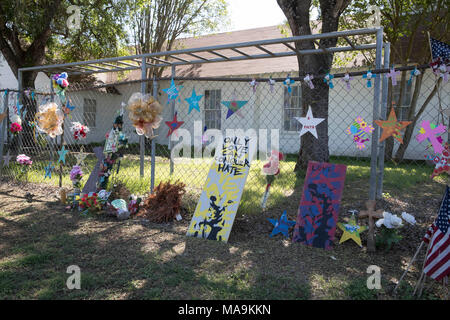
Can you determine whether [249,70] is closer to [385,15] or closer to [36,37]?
[385,15]

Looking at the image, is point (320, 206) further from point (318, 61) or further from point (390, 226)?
point (318, 61)

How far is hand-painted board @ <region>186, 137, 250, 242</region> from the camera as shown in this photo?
3.84m

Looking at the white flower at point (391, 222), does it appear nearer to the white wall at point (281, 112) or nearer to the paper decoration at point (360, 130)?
the paper decoration at point (360, 130)

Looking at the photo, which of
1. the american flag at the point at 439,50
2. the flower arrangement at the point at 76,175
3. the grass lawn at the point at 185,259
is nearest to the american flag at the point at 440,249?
the grass lawn at the point at 185,259

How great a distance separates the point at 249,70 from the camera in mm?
12484

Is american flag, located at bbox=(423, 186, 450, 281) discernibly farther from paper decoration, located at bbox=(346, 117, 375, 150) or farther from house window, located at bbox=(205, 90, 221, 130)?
house window, located at bbox=(205, 90, 221, 130)

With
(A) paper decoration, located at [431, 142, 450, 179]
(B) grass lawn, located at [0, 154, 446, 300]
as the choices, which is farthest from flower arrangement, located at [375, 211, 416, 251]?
(A) paper decoration, located at [431, 142, 450, 179]

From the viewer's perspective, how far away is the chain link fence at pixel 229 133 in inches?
229

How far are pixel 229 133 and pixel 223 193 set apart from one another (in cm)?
90

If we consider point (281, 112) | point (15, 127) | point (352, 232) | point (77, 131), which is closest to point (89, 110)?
point (281, 112)

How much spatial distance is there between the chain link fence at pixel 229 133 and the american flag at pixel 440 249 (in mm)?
863

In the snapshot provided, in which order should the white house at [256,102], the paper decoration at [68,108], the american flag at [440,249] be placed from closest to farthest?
1. the american flag at [440,249]
2. the paper decoration at [68,108]
3. the white house at [256,102]

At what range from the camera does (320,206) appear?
12.0 feet

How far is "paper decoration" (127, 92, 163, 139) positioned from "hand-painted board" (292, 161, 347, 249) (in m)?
2.41
